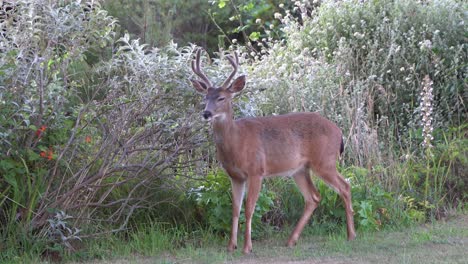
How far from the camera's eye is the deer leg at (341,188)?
28.8ft

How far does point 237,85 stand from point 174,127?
0.90m

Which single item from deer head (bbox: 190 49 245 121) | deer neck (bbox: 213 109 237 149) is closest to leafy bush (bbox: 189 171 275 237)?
deer neck (bbox: 213 109 237 149)

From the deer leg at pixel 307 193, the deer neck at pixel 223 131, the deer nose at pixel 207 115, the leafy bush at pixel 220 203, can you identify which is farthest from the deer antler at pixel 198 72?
the deer leg at pixel 307 193

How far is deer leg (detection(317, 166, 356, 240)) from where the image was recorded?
8.78 metres

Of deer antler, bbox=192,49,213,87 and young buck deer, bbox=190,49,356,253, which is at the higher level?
deer antler, bbox=192,49,213,87

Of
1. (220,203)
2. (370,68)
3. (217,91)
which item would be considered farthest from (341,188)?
(370,68)

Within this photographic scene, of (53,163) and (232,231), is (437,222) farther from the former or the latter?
(53,163)

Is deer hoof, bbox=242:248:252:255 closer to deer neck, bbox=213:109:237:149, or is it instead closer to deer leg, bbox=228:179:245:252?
deer leg, bbox=228:179:245:252

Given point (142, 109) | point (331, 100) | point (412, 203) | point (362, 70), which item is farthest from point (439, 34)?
point (142, 109)

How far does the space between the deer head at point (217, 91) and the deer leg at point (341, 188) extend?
1254 millimetres

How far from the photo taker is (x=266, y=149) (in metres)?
8.57

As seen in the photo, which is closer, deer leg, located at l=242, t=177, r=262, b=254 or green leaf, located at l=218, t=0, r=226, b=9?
deer leg, located at l=242, t=177, r=262, b=254

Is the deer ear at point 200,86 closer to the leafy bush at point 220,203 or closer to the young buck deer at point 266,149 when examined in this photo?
the young buck deer at point 266,149

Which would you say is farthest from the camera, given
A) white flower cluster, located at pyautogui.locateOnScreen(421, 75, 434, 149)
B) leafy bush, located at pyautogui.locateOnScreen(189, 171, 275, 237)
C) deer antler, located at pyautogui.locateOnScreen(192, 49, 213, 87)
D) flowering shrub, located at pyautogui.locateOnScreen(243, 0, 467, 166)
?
flowering shrub, located at pyautogui.locateOnScreen(243, 0, 467, 166)
